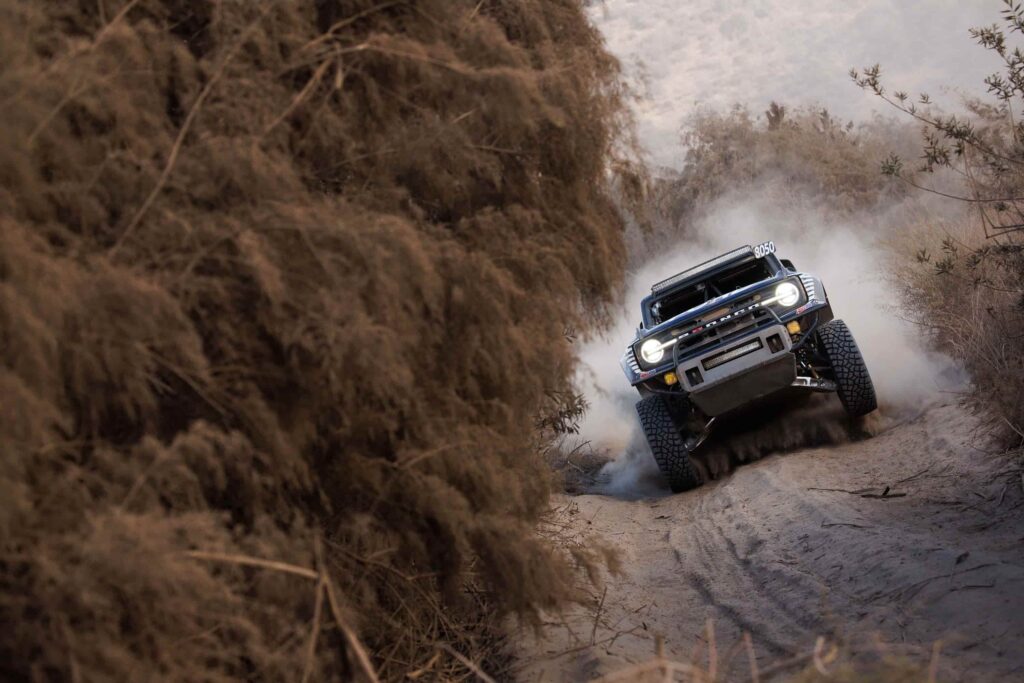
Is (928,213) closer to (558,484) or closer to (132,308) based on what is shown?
(558,484)

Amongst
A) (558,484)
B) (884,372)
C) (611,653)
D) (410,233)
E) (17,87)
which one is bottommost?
(884,372)

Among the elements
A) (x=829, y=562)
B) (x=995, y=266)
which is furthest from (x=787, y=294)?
(x=829, y=562)

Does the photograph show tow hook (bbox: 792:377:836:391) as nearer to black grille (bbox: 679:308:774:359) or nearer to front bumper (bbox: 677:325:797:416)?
front bumper (bbox: 677:325:797:416)

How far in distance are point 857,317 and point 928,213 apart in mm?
5685

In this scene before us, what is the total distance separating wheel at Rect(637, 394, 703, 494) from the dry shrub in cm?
531

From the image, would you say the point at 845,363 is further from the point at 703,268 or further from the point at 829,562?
the point at 829,562

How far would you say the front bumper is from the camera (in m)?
10.5

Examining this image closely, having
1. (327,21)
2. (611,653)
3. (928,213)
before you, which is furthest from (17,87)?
(928,213)

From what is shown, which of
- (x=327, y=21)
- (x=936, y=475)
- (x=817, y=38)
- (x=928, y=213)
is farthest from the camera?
(x=817, y=38)

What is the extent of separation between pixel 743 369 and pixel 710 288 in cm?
144

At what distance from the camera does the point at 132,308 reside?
3518 millimetres

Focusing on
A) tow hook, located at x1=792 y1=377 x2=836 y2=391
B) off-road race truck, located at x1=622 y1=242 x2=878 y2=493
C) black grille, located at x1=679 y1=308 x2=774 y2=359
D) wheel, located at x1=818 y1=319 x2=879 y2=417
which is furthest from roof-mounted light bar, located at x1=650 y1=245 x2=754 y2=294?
tow hook, located at x1=792 y1=377 x2=836 y2=391

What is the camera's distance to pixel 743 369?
1050 centimetres

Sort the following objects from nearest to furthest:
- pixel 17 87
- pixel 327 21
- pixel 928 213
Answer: pixel 17 87
pixel 327 21
pixel 928 213
